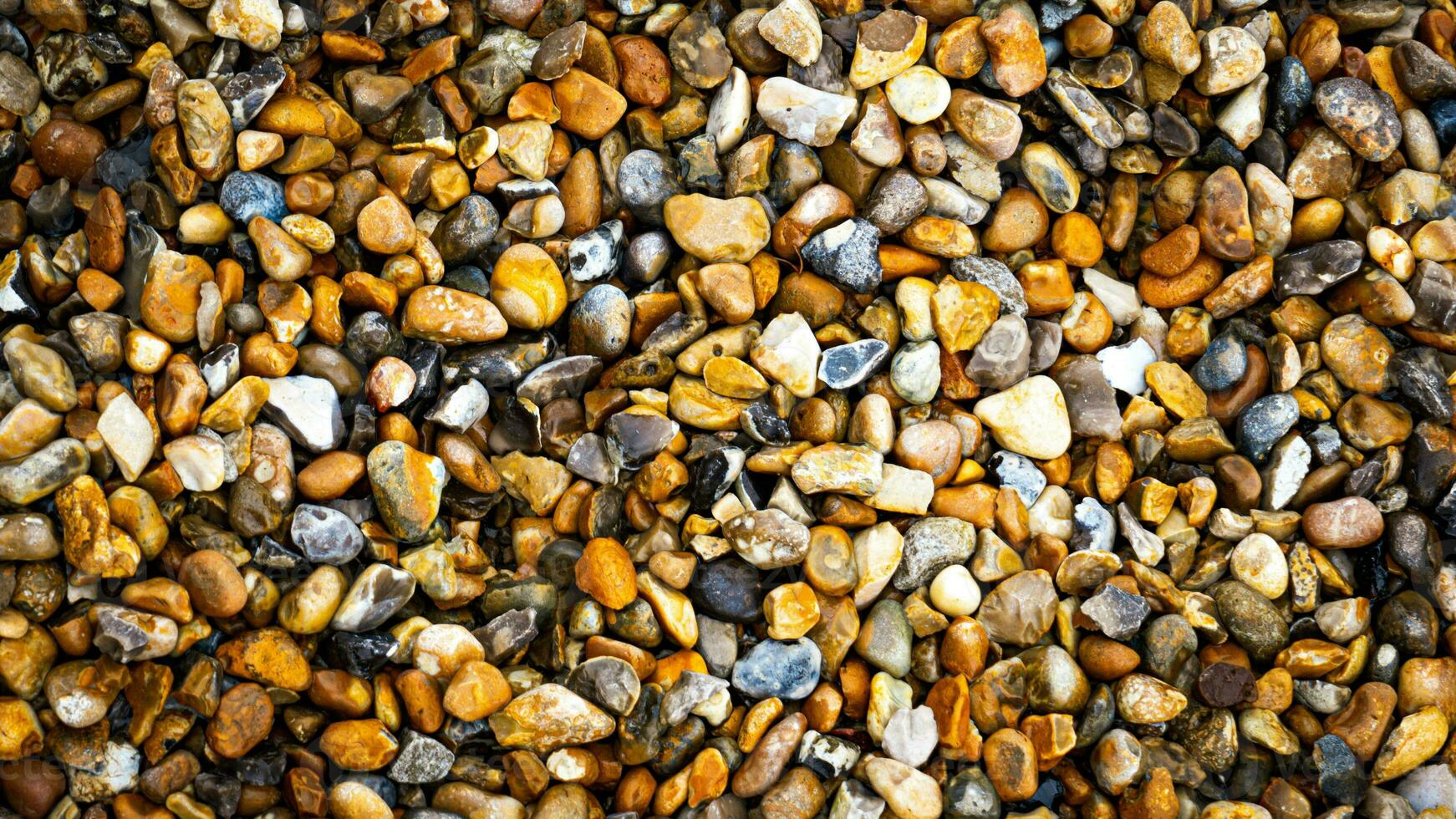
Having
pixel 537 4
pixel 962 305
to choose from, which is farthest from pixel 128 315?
pixel 962 305

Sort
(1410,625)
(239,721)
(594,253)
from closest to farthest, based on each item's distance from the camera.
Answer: (239,721), (1410,625), (594,253)

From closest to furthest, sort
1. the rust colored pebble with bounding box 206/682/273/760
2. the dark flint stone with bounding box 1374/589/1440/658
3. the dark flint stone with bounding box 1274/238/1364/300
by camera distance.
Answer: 1. the rust colored pebble with bounding box 206/682/273/760
2. the dark flint stone with bounding box 1374/589/1440/658
3. the dark flint stone with bounding box 1274/238/1364/300

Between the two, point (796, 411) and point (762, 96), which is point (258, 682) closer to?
point (796, 411)

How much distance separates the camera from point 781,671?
4.67ft

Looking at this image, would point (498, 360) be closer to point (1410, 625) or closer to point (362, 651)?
point (362, 651)

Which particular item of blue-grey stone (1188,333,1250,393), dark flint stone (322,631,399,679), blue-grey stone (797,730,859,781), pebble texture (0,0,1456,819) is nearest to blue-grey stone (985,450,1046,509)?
pebble texture (0,0,1456,819)

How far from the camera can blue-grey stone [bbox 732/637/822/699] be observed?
142 cm

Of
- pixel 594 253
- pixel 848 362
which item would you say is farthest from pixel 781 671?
pixel 594 253

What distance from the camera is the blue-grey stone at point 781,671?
4.67ft

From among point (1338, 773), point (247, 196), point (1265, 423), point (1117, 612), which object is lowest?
point (1338, 773)

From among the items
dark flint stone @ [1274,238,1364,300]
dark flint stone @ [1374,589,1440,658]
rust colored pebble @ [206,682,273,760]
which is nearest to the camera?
rust colored pebble @ [206,682,273,760]

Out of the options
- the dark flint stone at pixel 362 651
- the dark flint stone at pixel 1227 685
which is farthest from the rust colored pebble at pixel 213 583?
the dark flint stone at pixel 1227 685

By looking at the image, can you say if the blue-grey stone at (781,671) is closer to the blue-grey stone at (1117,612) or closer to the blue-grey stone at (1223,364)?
the blue-grey stone at (1117,612)

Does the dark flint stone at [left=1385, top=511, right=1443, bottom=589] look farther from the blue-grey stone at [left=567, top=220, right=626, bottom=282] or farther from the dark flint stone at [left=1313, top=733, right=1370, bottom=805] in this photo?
the blue-grey stone at [left=567, top=220, right=626, bottom=282]
